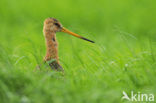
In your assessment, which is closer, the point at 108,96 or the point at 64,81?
the point at 108,96

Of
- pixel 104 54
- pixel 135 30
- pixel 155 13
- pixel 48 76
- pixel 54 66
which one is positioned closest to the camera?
pixel 48 76

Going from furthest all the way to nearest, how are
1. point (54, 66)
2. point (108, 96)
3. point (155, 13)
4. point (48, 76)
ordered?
point (155, 13)
point (54, 66)
point (48, 76)
point (108, 96)

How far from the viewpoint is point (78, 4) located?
14266mm

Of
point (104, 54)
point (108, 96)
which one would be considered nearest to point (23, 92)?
point (108, 96)

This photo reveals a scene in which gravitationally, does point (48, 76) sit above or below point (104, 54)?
below

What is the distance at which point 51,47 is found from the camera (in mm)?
6426

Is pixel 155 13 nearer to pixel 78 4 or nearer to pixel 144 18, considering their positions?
pixel 144 18

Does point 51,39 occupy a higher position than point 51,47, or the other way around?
point 51,39

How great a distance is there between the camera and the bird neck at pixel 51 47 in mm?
6266

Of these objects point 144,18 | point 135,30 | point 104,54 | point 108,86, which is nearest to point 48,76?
point 108,86

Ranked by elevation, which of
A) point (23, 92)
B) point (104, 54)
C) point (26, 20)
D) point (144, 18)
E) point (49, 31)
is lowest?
point (23, 92)

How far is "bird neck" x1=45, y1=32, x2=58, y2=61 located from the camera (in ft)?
20.6

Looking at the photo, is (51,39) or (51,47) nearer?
(51,47)

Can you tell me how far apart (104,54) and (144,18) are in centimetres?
724
